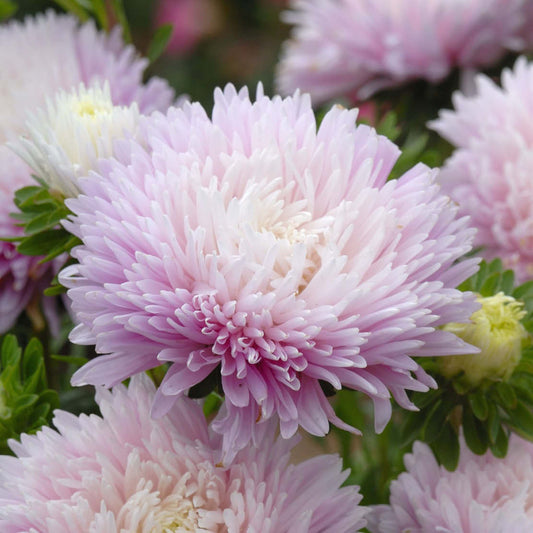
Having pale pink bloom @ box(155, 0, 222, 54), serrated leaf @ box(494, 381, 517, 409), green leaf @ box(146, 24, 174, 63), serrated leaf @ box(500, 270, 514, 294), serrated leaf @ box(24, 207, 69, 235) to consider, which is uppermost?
pale pink bloom @ box(155, 0, 222, 54)

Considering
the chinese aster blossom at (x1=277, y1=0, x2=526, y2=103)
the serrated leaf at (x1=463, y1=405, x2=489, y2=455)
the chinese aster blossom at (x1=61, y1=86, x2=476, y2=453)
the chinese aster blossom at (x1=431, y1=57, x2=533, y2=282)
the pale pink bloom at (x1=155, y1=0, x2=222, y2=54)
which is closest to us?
the chinese aster blossom at (x1=61, y1=86, x2=476, y2=453)

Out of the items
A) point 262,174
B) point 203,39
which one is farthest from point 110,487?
point 203,39

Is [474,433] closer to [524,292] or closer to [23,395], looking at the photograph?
[524,292]

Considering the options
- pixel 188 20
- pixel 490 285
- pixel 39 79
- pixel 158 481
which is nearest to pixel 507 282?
pixel 490 285

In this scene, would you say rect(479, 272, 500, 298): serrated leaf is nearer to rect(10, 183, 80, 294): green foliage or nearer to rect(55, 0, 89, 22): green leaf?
rect(10, 183, 80, 294): green foliage

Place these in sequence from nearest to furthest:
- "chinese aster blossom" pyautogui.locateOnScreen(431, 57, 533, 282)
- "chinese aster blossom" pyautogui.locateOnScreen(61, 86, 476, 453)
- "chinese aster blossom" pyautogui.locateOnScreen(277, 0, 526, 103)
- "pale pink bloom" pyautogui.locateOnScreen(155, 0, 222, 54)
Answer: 1. "chinese aster blossom" pyautogui.locateOnScreen(61, 86, 476, 453)
2. "chinese aster blossom" pyautogui.locateOnScreen(431, 57, 533, 282)
3. "chinese aster blossom" pyautogui.locateOnScreen(277, 0, 526, 103)
4. "pale pink bloom" pyautogui.locateOnScreen(155, 0, 222, 54)

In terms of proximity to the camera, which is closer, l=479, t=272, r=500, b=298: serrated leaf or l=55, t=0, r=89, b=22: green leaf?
l=479, t=272, r=500, b=298: serrated leaf

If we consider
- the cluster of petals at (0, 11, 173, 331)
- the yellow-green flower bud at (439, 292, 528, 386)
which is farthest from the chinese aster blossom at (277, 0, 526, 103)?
the yellow-green flower bud at (439, 292, 528, 386)

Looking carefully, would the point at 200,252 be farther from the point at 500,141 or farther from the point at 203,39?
the point at 203,39
